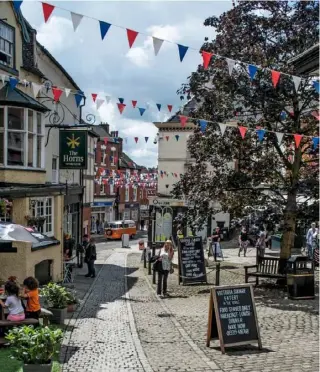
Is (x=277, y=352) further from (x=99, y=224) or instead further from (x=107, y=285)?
(x=99, y=224)

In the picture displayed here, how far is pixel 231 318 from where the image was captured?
9.96 m

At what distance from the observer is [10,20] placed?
18.2 metres

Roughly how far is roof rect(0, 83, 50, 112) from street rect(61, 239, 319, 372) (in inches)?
243

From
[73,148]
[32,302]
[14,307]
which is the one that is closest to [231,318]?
[32,302]

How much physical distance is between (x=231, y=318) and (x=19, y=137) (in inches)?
416

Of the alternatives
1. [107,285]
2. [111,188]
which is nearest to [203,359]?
[107,285]

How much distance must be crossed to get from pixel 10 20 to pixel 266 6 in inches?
337

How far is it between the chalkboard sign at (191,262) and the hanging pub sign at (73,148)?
5.36m

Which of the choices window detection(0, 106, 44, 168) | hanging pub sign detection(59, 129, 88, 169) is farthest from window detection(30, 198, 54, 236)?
hanging pub sign detection(59, 129, 88, 169)

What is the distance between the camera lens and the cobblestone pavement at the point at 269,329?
895cm

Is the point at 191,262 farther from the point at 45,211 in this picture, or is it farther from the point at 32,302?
the point at 32,302

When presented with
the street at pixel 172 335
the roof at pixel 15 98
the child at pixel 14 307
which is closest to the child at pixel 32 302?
the child at pixel 14 307

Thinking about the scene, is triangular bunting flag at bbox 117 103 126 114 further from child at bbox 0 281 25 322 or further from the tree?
child at bbox 0 281 25 322

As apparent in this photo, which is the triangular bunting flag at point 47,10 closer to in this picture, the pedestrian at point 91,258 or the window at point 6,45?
the window at point 6,45
